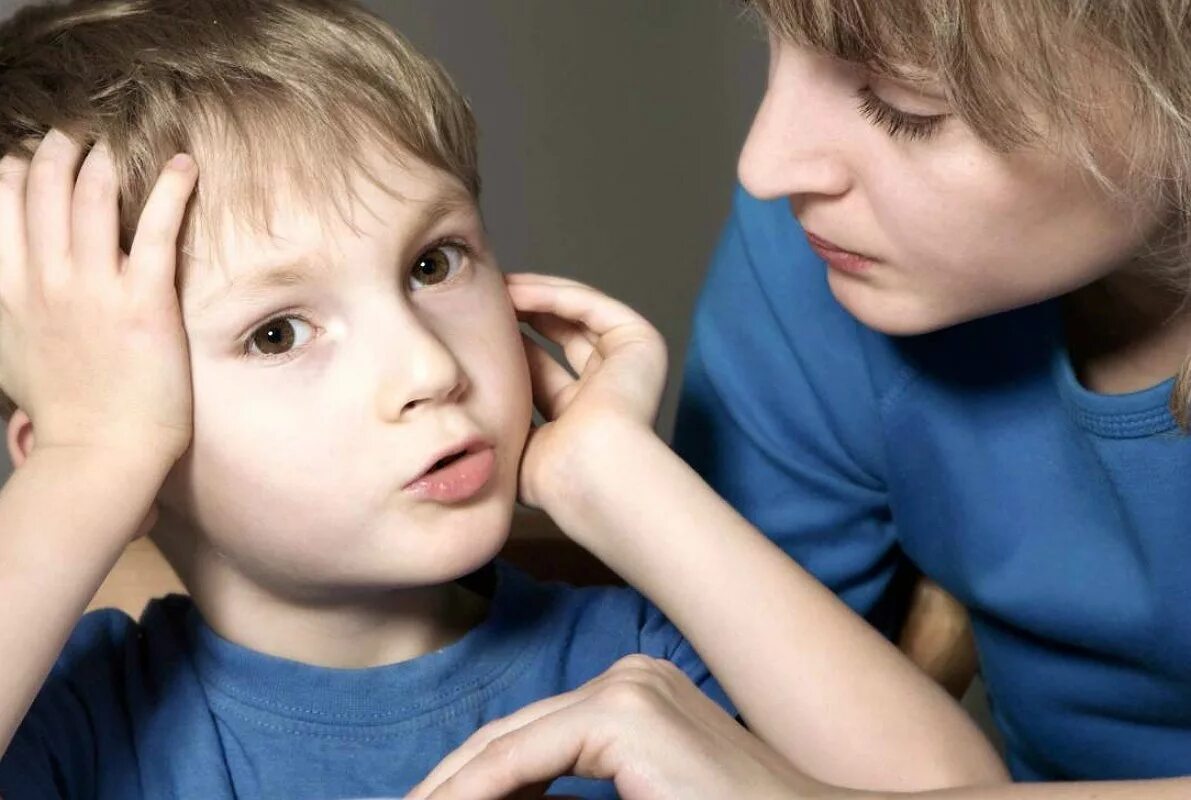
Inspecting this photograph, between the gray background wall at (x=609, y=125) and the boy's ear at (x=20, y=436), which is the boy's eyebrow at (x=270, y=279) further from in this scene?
the gray background wall at (x=609, y=125)

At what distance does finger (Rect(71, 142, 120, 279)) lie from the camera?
35.8 inches

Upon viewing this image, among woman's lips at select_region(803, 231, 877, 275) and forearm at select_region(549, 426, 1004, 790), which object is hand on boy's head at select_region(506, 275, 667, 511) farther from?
woman's lips at select_region(803, 231, 877, 275)

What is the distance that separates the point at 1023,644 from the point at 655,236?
3.22 feet

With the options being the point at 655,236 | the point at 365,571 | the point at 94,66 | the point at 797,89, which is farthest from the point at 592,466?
the point at 655,236

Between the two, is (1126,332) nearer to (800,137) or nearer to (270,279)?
(800,137)

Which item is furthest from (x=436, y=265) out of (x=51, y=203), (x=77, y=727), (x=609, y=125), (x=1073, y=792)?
(x=609, y=125)

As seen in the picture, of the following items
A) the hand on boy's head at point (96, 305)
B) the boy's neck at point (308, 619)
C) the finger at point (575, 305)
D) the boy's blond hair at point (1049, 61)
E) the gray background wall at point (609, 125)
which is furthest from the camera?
the gray background wall at point (609, 125)

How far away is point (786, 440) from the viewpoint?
46.3 inches

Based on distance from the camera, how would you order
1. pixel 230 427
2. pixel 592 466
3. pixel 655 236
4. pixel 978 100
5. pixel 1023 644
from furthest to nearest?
1. pixel 655 236
2. pixel 1023 644
3. pixel 592 466
4. pixel 230 427
5. pixel 978 100

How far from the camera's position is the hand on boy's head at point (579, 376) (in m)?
1.06

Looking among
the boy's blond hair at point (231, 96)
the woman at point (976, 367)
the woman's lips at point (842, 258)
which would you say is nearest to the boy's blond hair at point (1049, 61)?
the woman at point (976, 367)

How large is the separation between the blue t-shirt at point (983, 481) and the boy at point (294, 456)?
0.13m

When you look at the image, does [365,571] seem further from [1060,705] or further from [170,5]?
[1060,705]

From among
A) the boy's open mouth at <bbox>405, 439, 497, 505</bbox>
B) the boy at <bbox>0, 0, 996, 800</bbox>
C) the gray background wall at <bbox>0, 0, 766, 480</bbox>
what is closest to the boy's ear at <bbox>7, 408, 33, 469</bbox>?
the boy at <bbox>0, 0, 996, 800</bbox>
